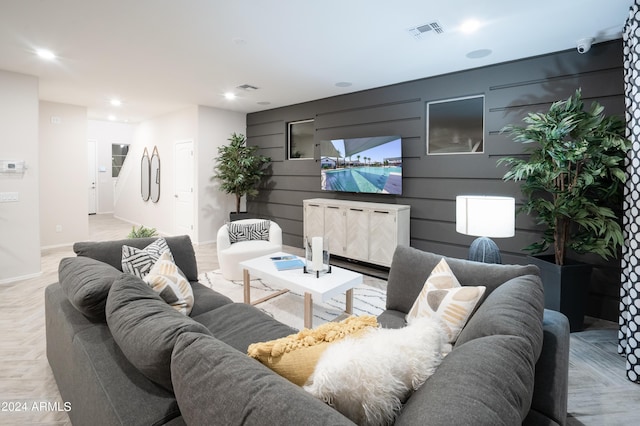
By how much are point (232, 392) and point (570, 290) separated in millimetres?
3185

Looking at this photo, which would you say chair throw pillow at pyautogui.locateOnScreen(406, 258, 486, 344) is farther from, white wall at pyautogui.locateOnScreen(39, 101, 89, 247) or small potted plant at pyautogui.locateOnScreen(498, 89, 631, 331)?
white wall at pyautogui.locateOnScreen(39, 101, 89, 247)

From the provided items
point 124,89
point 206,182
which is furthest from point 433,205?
point 124,89

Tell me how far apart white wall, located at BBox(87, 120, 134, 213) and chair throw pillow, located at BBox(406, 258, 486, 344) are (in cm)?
1028

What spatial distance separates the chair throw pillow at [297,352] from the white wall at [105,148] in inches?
413

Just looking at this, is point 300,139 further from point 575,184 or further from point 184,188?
point 575,184

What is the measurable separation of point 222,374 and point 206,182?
591 cm

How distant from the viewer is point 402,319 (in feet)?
6.49

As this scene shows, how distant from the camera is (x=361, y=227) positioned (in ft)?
14.9

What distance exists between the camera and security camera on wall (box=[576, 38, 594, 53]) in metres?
3.04

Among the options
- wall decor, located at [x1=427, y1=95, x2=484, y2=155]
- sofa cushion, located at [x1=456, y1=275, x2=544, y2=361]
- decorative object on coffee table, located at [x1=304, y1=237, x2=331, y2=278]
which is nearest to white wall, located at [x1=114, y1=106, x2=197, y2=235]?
wall decor, located at [x1=427, y1=95, x2=484, y2=155]

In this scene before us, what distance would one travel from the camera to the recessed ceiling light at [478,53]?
11.2 ft

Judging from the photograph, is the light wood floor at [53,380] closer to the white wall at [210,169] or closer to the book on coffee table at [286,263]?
the book on coffee table at [286,263]

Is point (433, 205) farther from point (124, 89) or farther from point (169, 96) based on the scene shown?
point (124, 89)

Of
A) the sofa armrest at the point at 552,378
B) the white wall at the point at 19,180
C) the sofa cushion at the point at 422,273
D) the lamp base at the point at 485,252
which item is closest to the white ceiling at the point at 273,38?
the white wall at the point at 19,180
